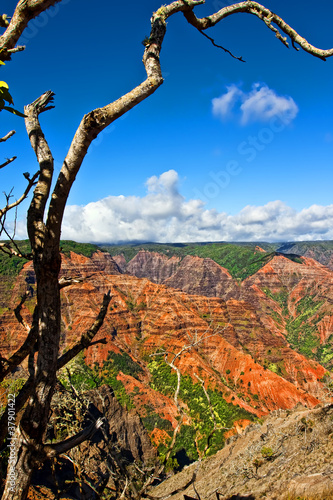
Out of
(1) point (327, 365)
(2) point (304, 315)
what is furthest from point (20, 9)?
(2) point (304, 315)

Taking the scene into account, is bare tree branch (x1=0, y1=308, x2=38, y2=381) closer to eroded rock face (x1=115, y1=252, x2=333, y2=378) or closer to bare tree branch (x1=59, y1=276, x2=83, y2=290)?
bare tree branch (x1=59, y1=276, x2=83, y2=290)

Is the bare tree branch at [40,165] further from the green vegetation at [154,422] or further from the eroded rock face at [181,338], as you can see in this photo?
the green vegetation at [154,422]

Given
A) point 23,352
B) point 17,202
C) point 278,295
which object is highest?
point 17,202

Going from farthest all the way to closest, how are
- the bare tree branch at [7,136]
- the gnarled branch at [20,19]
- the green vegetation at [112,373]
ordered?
the green vegetation at [112,373] < the bare tree branch at [7,136] < the gnarled branch at [20,19]

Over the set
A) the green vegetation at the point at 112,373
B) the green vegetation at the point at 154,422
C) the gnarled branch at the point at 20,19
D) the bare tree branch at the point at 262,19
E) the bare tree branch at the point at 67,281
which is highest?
the bare tree branch at the point at 262,19

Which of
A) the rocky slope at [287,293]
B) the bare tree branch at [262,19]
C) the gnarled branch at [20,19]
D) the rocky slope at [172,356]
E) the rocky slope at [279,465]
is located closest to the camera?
the gnarled branch at [20,19]

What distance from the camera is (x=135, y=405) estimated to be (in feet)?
175

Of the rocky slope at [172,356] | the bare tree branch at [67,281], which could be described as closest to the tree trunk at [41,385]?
the bare tree branch at [67,281]

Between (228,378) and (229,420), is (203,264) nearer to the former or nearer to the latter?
(228,378)

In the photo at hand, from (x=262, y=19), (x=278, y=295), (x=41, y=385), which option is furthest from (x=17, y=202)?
(x=278, y=295)

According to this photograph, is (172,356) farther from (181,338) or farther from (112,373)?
(112,373)

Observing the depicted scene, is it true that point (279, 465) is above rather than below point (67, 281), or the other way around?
below

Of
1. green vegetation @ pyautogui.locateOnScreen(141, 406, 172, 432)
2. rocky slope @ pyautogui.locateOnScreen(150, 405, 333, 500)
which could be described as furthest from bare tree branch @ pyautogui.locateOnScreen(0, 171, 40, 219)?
green vegetation @ pyautogui.locateOnScreen(141, 406, 172, 432)

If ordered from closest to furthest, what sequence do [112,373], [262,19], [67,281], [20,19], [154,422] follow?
[20,19]
[67,281]
[262,19]
[154,422]
[112,373]
